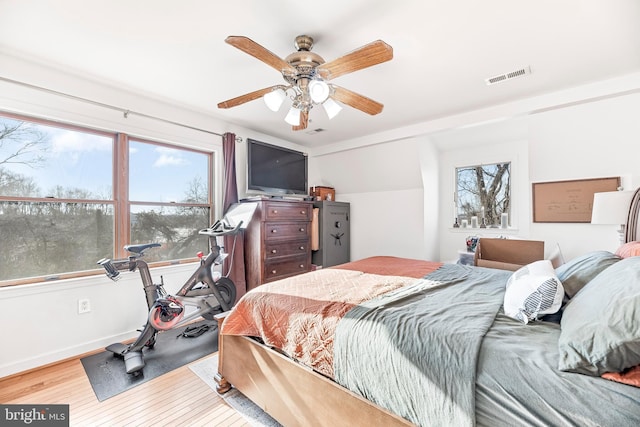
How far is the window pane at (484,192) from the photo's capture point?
155 inches

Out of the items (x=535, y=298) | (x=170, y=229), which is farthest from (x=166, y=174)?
(x=535, y=298)

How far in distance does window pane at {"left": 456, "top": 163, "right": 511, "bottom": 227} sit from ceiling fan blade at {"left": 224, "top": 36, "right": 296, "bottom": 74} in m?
3.45

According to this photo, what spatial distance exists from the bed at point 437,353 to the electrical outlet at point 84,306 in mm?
1549

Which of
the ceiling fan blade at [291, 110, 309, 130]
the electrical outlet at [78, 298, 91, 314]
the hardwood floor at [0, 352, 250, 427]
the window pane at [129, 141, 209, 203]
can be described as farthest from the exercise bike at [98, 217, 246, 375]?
the ceiling fan blade at [291, 110, 309, 130]

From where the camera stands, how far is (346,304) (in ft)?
4.83

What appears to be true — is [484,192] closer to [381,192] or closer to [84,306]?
[381,192]

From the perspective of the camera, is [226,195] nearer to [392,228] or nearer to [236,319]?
[236,319]

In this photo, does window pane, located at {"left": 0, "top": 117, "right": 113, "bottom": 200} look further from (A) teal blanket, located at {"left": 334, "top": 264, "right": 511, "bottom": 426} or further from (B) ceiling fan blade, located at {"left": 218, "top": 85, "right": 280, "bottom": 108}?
(A) teal blanket, located at {"left": 334, "top": 264, "right": 511, "bottom": 426}

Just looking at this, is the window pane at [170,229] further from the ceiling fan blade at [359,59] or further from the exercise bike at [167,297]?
the ceiling fan blade at [359,59]

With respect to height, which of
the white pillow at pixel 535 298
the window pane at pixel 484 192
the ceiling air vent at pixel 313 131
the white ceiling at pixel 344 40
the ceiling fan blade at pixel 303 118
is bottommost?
the white pillow at pixel 535 298

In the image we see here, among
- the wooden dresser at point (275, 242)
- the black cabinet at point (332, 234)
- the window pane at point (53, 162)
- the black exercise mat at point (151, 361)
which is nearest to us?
the black exercise mat at point (151, 361)

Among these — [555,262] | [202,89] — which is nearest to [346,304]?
[555,262]

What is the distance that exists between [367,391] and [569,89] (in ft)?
10.7

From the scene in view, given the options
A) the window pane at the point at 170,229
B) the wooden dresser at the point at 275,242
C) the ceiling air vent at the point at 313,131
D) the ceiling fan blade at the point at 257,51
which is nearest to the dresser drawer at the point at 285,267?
the wooden dresser at the point at 275,242
